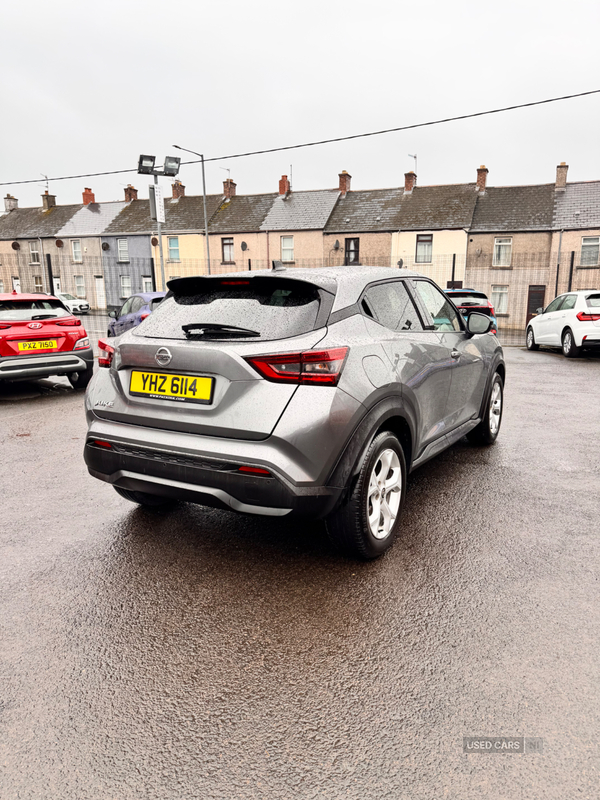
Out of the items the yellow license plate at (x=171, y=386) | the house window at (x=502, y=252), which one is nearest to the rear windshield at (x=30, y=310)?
the yellow license plate at (x=171, y=386)

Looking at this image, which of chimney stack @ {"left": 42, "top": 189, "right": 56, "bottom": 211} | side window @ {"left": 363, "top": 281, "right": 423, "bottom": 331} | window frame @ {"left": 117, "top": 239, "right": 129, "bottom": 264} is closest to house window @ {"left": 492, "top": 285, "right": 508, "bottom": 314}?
window frame @ {"left": 117, "top": 239, "right": 129, "bottom": 264}

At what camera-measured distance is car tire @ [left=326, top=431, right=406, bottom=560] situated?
320cm

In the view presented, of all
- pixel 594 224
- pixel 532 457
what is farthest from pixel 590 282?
pixel 532 457

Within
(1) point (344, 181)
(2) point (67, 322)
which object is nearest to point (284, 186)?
(1) point (344, 181)

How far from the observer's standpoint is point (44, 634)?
2.79 m

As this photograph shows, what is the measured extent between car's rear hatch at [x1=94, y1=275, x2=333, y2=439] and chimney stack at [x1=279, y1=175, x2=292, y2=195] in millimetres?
38376

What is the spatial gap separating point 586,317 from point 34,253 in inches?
1738

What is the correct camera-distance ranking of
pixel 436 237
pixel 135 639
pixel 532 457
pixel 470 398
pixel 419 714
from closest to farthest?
1. pixel 419 714
2. pixel 135 639
3. pixel 470 398
4. pixel 532 457
5. pixel 436 237

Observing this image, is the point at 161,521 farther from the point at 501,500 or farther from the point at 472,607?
the point at 501,500

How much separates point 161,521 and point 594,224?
33.9 meters

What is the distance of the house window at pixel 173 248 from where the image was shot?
40.8 m

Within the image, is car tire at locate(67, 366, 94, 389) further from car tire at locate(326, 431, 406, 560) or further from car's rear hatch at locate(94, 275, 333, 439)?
car tire at locate(326, 431, 406, 560)

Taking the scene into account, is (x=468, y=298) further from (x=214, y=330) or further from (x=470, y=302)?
→ (x=214, y=330)

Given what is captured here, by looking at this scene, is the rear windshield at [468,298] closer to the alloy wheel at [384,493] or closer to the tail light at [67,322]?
the tail light at [67,322]
